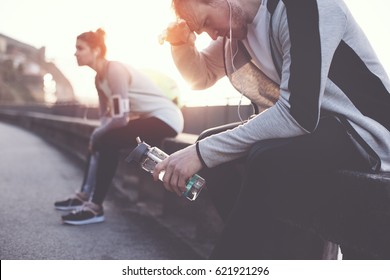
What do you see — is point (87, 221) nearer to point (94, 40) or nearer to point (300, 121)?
point (94, 40)

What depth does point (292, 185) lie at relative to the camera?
171cm

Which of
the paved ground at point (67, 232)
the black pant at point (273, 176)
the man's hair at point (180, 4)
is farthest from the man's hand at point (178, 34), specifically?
the paved ground at point (67, 232)

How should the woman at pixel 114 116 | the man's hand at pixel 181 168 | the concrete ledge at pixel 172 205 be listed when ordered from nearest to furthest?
1. the man's hand at pixel 181 168
2. the concrete ledge at pixel 172 205
3. the woman at pixel 114 116

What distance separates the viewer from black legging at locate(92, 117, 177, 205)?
13.6 ft

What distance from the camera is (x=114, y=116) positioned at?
4008 millimetres

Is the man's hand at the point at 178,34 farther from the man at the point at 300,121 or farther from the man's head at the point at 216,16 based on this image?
the man at the point at 300,121

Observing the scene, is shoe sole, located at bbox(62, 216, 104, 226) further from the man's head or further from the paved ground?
the man's head

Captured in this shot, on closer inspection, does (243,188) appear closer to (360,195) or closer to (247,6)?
(360,195)

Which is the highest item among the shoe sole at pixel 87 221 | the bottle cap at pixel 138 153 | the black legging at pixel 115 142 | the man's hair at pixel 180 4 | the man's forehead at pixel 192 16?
the man's hair at pixel 180 4

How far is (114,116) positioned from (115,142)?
0.88 feet

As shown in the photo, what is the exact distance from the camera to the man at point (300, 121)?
60.0 inches

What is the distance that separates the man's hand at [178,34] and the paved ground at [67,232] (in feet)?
4.89

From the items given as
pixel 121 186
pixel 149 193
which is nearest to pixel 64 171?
pixel 121 186

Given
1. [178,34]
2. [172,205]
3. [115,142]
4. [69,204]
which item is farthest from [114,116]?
[178,34]
